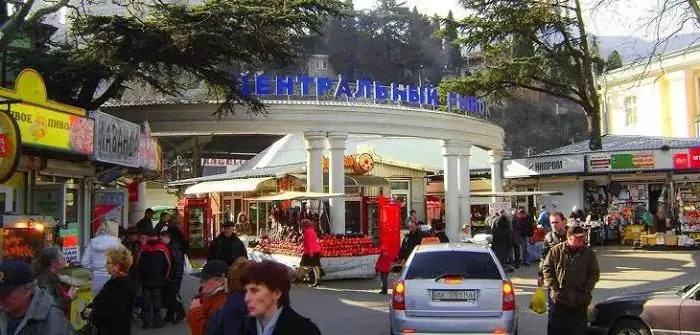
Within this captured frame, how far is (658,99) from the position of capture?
40.4 meters

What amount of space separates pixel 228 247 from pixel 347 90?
12221mm

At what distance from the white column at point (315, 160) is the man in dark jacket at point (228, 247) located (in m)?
10.6

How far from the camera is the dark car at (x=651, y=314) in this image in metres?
8.05

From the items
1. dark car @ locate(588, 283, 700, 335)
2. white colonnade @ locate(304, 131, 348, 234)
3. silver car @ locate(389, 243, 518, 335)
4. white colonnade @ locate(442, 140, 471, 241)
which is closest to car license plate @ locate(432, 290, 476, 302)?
silver car @ locate(389, 243, 518, 335)

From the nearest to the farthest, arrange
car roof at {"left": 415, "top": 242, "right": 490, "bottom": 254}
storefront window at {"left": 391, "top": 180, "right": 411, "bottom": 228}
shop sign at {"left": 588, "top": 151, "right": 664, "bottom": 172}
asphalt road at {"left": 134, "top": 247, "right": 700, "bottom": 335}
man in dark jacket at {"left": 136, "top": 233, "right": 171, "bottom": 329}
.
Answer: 1. car roof at {"left": 415, "top": 242, "right": 490, "bottom": 254}
2. man in dark jacket at {"left": 136, "top": 233, "right": 171, "bottom": 329}
3. asphalt road at {"left": 134, "top": 247, "right": 700, "bottom": 335}
4. shop sign at {"left": 588, "top": 151, "right": 664, "bottom": 172}
5. storefront window at {"left": 391, "top": 180, "right": 411, "bottom": 228}

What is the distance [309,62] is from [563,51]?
5154 cm

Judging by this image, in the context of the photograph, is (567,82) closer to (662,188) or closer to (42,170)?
(662,188)

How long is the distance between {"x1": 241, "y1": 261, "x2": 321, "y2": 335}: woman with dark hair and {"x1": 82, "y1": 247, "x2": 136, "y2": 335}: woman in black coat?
321 cm

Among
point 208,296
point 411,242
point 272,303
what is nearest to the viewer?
point 272,303

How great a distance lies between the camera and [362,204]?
2878 centimetres

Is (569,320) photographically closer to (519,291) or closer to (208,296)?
(208,296)

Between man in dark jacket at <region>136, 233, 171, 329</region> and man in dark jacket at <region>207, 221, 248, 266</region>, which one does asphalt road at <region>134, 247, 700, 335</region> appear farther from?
man in dark jacket at <region>207, 221, 248, 266</region>

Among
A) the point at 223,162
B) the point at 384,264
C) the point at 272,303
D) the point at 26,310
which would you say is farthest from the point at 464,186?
the point at 223,162

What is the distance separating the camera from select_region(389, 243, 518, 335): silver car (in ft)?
28.9
